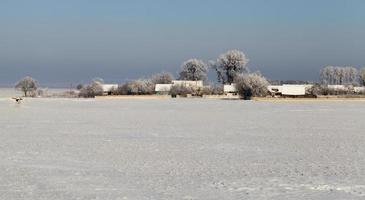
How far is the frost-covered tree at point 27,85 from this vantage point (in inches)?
3920

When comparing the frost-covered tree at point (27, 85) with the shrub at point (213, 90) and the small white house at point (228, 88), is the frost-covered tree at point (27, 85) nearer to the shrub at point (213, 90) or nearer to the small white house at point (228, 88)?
the shrub at point (213, 90)

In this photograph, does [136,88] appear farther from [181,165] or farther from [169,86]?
[181,165]

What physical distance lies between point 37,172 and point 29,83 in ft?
307

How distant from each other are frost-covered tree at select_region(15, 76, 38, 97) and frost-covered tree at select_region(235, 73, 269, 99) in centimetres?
4252

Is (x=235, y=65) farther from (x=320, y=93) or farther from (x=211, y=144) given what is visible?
(x=211, y=144)

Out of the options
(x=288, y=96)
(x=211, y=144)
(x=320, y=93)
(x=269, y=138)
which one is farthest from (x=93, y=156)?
(x=320, y=93)

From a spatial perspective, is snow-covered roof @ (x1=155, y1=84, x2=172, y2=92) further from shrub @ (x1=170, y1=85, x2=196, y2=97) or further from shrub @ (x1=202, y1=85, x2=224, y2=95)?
shrub @ (x1=202, y1=85, x2=224, y2=95)

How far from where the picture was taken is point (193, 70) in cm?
9662

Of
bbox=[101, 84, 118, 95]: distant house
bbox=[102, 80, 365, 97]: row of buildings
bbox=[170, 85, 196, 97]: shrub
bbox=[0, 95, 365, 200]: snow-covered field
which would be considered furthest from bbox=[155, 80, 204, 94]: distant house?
bbox=[0, 95, 365, 200]: snow-covered field

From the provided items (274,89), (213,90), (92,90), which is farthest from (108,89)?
(274,89)

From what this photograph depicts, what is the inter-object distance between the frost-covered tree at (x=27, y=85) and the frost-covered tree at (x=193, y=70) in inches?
1024

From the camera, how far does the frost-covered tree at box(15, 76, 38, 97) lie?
99.6 m

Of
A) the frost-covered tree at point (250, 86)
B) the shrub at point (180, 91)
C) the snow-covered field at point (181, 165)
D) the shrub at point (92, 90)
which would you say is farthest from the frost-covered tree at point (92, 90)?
the snow-covered field at point (181, 165)

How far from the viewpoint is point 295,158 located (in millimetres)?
12383
